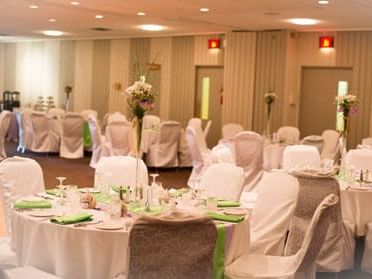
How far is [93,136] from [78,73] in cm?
599

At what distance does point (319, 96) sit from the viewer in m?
13.0

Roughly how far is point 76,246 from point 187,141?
6745mm

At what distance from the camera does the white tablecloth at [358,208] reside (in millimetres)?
6102

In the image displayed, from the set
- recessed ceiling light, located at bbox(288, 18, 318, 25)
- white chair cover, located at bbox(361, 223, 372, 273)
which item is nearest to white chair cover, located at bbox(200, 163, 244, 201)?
white chair cover, located at bbox(361, 223, 372, 273)

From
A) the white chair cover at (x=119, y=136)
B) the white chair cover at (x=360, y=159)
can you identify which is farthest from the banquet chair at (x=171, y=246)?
the white chair cover at (x=119, y=136)

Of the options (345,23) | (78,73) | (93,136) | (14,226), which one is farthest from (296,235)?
(78,73)

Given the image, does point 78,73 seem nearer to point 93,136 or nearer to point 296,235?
point 93,136

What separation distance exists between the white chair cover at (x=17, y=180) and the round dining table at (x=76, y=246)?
851 mm

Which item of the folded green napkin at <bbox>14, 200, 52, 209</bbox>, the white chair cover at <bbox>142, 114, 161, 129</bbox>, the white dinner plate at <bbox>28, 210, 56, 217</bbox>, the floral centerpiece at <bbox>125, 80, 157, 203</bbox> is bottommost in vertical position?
the white dinner plate at <bbox>28, 210, 56, 217</bbox>

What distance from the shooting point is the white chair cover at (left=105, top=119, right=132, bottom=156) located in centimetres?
1169

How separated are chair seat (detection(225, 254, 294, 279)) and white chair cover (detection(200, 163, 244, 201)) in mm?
954

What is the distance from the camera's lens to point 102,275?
4.16 meters

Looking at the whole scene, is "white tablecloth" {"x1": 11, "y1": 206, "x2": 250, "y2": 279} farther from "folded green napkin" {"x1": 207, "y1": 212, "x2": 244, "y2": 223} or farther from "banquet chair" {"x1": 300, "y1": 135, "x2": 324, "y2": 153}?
"banquet chair" {"x1": 300, "y1": 135, "x2": 324, "y2": 153}

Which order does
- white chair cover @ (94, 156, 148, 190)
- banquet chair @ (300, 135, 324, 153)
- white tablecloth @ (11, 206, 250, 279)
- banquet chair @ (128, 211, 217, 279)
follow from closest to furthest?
banquet chair @ (128, 211, 217, 279) < white tablecloth @ (11, 206, 250, 279) < white chair cover @ (94, 156, 148, 190) < banquet chair @ (300, 135, 324, 153)
